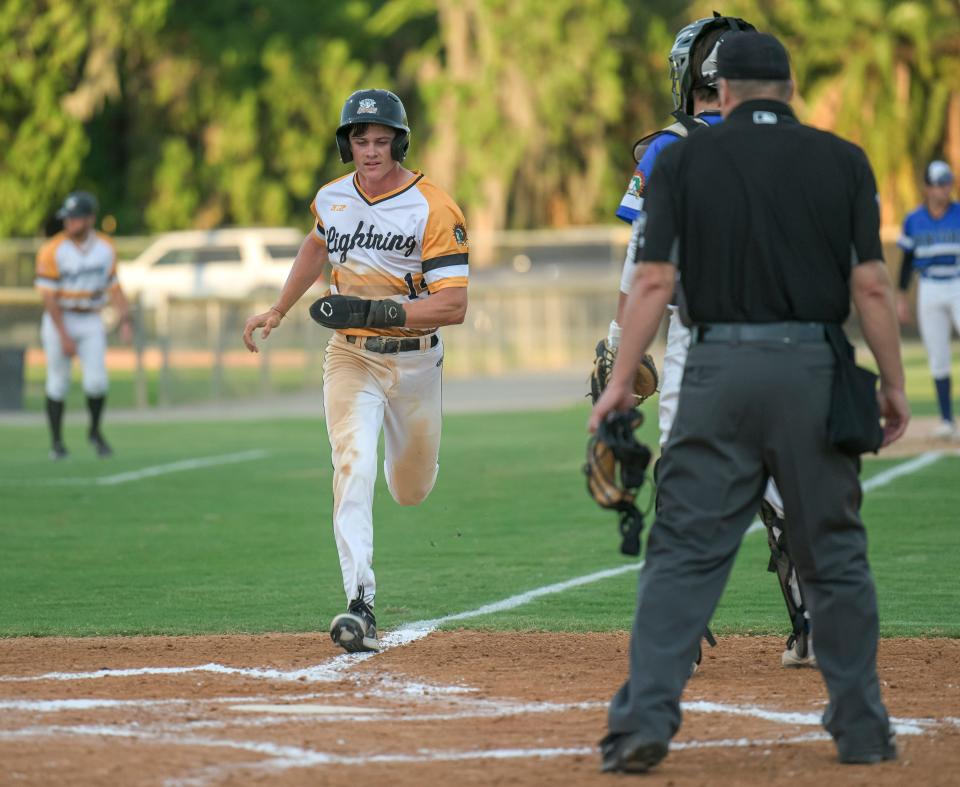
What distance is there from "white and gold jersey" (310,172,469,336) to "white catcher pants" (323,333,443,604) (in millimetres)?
147

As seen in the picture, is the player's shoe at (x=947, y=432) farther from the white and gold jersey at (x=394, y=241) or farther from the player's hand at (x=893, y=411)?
the player's hand at (x=893, y=411)

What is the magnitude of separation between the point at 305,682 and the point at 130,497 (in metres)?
7.47

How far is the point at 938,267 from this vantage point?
16.3 meters

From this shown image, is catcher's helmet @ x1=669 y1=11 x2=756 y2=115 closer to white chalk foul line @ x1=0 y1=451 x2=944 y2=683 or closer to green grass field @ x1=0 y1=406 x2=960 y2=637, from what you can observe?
green grass field @ x1=0 y1=406 x2=960 y2=637

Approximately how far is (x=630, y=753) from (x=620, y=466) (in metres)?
0.89

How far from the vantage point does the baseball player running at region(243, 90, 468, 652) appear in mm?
7520

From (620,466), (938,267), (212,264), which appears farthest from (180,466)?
(212,264)

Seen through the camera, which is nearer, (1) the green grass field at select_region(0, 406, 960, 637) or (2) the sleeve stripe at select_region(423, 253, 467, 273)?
(2) the sleeve stripe at select_region(423, 253, 467, 273)

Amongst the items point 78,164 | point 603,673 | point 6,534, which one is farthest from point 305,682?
point 78,164

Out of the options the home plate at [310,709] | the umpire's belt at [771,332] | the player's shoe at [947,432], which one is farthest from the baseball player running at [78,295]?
the umpire's belt at [771,332]

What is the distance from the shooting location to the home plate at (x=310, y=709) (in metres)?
6.07

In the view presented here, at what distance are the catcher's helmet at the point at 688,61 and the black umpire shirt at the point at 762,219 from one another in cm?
156

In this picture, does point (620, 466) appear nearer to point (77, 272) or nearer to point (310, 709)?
point (310, 709)

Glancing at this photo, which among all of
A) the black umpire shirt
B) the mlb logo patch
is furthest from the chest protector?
the black umpire shirt
